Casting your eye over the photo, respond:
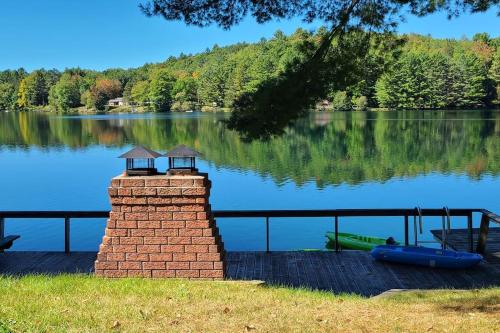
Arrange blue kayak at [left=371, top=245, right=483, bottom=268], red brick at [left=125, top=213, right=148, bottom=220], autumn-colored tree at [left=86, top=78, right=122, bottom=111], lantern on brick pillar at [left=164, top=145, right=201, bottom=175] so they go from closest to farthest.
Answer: red brick at [left=125, top=213, right=148, bottom=220] → lantern on brick pillar at [left=164, top=145, right=201, bottom=175] → blue kayak at [left=371, top=245, right=483, bottom=268] → autumn-colored tree at [left=86, top=78, right=122, bottom=111]

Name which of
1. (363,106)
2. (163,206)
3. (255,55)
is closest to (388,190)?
(163,206)

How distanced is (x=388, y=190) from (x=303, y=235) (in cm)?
872

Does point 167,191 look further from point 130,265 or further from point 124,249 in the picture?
point 130,265

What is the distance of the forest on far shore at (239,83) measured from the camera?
90750 millimetres

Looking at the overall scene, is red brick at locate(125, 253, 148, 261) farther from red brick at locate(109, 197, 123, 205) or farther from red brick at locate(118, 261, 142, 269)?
red brick at locate(109, 197, 123, 205)

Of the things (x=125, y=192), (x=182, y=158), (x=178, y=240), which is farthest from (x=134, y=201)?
(x=182, y=158)

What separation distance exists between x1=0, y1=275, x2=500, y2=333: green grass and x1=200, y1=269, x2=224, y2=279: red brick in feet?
0.38

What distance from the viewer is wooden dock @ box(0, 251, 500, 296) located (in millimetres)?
7473

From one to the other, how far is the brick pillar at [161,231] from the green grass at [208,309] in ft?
0.72

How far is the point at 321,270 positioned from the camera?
8070 millimetres

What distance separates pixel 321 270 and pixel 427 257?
1585 millimetres

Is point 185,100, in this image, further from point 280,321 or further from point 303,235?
point 280,321

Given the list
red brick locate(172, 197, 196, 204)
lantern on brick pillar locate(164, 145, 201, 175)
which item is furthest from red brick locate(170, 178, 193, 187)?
lantern on brick pillar locate(164, 145, 201, 175)

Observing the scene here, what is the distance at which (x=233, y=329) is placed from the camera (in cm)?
396
